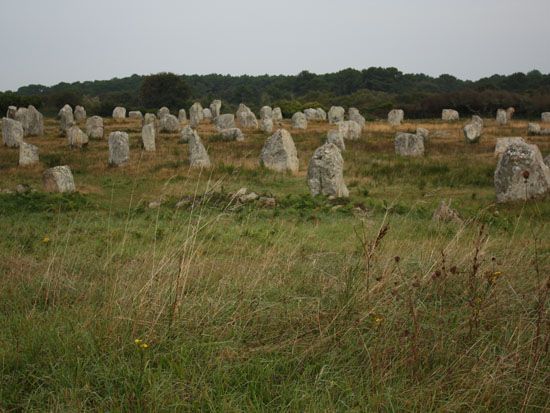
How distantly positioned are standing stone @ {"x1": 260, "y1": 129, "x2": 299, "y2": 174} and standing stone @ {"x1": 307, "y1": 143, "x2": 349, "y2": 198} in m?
4.64

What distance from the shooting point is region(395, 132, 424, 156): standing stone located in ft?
81.6

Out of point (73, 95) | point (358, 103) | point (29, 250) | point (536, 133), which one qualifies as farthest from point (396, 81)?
point (29, 250)

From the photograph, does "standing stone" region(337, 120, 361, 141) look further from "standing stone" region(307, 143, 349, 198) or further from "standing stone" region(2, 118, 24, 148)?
"standing stone" region(2, 118, 24, 148)

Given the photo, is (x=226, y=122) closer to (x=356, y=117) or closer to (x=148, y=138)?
(x=148, y=138)

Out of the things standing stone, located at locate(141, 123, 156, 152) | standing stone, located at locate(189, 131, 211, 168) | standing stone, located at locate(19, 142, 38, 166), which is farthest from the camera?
standing stone, located at locate(141, 123, 156, 152)

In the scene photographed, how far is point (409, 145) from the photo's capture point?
25.1m

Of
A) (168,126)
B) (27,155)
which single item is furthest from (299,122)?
(27,155)

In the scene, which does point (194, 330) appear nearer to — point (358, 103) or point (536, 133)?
point (536, 133)

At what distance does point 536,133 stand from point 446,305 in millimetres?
34462

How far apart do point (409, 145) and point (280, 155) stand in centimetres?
787

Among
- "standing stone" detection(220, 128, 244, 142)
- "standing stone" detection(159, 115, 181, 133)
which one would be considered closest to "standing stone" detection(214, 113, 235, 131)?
"standing stone" detection(159, 115, 181, 133)

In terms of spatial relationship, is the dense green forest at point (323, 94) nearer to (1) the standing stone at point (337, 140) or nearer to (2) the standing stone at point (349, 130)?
(2) the standing stone at point (349, 130)

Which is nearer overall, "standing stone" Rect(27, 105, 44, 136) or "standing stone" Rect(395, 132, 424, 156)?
"standing stone" Rect(395, 132, 424, 156)

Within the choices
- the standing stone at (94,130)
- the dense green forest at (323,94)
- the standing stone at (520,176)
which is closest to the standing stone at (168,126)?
the standing stone at (94,130)
